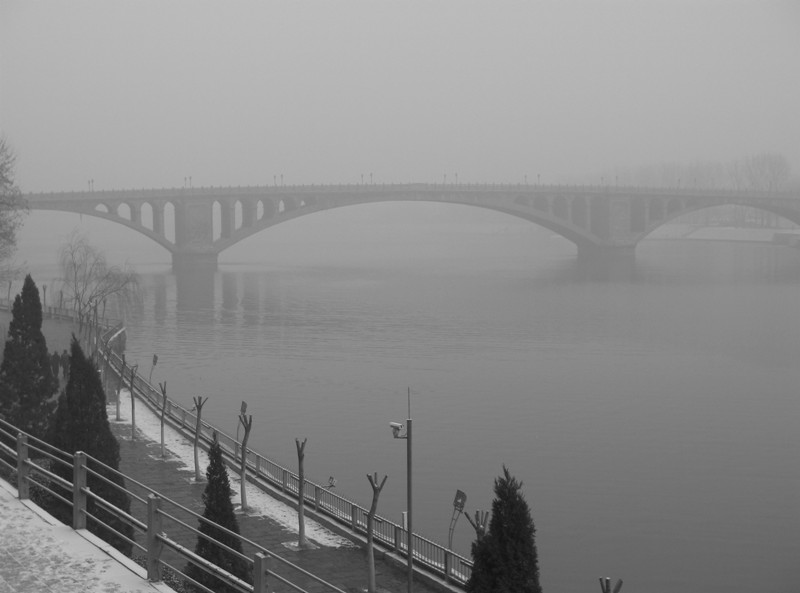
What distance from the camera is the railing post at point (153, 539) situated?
21.5 ft

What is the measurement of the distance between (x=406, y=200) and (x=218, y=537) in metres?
69.6

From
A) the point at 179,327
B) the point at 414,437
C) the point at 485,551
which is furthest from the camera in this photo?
the point at 179,327

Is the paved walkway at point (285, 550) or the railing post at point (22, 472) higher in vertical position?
the railing post at point (22, 472)

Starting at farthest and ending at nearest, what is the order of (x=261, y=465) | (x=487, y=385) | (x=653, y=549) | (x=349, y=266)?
(x=349, y=266) < (x=487, y=385) < (x=261, y=465) < (x=653, y=549)

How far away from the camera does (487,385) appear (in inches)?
1131

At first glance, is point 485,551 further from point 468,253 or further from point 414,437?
point 468,253


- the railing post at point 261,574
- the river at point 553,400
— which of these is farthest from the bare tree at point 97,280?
the railing post at point 261,574

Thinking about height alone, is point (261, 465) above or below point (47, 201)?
below

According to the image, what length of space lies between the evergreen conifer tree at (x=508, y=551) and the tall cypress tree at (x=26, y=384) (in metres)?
10.7

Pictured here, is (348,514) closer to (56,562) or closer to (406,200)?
(56,562)

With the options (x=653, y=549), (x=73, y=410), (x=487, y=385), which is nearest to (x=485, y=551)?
(x=73, y=410)

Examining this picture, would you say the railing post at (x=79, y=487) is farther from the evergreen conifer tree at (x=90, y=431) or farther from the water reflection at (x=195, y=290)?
the water reflection at (x=195, y=290)

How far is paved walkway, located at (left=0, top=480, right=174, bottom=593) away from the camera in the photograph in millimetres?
6688

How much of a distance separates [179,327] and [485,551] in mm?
35390
